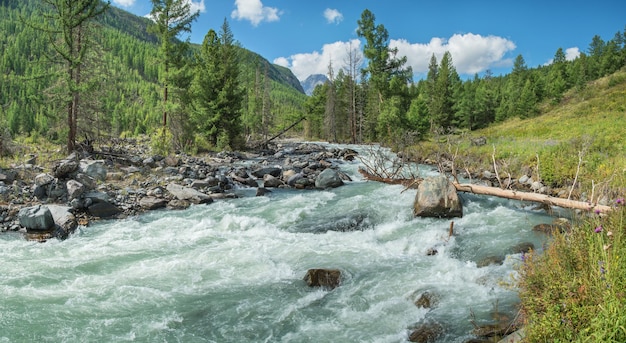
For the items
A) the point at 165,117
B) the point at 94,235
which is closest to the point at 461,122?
the point at 165,117

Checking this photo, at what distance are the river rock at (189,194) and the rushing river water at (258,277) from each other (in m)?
2.11

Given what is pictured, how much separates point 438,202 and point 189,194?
10106mm

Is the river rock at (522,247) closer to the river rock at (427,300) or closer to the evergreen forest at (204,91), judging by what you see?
the river rock at (427,300)

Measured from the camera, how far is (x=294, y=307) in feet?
23.9

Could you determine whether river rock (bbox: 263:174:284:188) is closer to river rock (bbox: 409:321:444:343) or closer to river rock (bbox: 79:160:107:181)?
river rock (bbox: 79:160:107:181)

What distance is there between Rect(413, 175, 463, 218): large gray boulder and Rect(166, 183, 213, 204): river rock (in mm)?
8693

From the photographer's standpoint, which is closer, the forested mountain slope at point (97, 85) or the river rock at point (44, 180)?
the river rock at point (44, 180)

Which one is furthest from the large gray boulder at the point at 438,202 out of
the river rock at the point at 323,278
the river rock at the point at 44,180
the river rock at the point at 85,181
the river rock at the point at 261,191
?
the river rock at the point at 44,180

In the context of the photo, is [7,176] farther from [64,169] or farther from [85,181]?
[85,181]

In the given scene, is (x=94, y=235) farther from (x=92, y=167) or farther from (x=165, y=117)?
(x=165, y=117)

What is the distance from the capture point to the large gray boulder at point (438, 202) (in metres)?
12.8

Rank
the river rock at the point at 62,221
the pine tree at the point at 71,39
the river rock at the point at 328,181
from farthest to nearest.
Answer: the river rock at the point at 328,181
the pine tree at the point at 71,39
the river rock at the point at 62,221

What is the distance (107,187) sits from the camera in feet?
51.4

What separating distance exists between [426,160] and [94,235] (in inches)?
952
